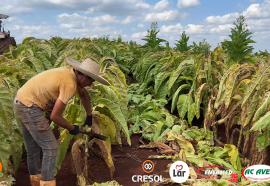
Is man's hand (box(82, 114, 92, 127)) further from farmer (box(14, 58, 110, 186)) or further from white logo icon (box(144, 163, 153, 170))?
white logo icon (box(144, 163, 153, 170))

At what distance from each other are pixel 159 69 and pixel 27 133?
3.25 m

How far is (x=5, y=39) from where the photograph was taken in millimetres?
10625

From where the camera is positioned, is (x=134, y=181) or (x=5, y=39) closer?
(x=134, y=181)

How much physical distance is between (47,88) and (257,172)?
1.98 metres

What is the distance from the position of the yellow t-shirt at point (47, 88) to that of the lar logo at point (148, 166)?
1.19 meters

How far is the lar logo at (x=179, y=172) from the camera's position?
249 centimetres

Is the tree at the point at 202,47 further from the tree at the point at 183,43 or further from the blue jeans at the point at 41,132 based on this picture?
the blue jeans at the point at 41,132

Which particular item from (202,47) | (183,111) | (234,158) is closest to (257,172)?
(234,158)

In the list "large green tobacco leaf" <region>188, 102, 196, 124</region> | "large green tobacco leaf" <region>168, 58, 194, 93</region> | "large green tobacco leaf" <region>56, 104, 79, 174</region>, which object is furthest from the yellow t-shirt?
"large green tobacco leaf" <region>168, 58, 194, 93</region>

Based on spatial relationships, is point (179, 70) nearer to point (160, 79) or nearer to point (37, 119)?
point (160, 79)

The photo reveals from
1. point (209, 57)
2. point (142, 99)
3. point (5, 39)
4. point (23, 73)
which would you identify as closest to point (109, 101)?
point (23, 73)

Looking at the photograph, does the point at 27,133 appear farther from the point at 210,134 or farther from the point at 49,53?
the point at 49,53

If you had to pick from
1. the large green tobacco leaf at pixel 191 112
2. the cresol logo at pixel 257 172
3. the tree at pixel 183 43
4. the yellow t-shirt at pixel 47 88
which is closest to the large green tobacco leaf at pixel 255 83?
the cresol logo at pixel 257 172

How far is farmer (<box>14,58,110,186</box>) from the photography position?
1.98 m
